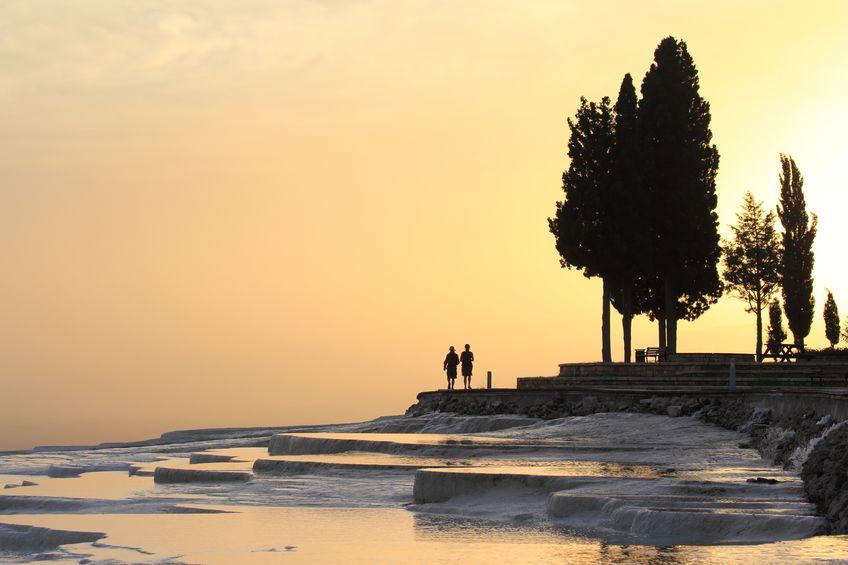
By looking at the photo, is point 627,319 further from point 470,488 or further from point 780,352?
point 470,488

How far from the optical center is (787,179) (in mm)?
56625

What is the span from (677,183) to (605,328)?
18.3 ft

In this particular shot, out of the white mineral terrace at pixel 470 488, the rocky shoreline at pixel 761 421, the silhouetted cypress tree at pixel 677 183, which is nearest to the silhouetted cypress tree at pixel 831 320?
the silhouetted cypress tree at pixel 677 183

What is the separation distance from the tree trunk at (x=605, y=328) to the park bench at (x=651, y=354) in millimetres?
1026

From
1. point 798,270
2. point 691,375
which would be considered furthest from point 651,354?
point 798,270

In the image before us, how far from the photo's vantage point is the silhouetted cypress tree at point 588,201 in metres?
44.4

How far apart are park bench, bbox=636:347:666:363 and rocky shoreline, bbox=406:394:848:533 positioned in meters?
8.29

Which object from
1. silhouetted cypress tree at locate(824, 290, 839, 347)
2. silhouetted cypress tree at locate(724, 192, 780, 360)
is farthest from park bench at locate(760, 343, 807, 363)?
silhouetted cypress tree at locate(824, 290, 839, 347)

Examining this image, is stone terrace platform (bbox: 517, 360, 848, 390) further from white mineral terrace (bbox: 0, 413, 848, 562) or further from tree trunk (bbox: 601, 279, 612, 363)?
white mineral terrace (bbox: 0, 413, 848, 562)

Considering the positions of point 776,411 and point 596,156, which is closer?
point 776,411

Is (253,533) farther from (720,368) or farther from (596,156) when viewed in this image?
(596,156)

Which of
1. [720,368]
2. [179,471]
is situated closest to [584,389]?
[720,368]

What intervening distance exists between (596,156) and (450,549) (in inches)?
1281

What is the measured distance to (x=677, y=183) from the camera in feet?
147
